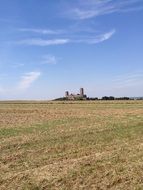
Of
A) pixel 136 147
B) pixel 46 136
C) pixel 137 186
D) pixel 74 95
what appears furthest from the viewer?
pixel 74 95

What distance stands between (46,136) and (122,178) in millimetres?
8975

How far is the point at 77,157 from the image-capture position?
1244cm

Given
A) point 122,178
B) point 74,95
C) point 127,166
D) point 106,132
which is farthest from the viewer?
point 74,95

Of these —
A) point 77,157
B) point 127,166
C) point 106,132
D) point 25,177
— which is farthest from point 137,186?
point 106,132

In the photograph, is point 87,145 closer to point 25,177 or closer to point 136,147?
point 136,147

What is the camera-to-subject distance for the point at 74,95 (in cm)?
14050

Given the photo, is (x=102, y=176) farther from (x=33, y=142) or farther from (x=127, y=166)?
(x=33, y=142)

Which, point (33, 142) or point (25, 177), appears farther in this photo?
point (33, 142)

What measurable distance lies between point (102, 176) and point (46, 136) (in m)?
8.64

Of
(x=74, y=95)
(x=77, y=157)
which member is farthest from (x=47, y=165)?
(x=74, y=95)

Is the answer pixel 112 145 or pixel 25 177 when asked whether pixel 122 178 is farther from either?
pixel 112 145

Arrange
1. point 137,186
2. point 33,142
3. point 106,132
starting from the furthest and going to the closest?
point 106,132
point 33,142
point 137,186

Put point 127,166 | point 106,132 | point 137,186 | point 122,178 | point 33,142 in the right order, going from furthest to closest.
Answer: point 106,132
point 33,142
point 127,166
point 122,178
point 137,186

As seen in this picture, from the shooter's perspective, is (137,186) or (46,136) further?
(46,136)
